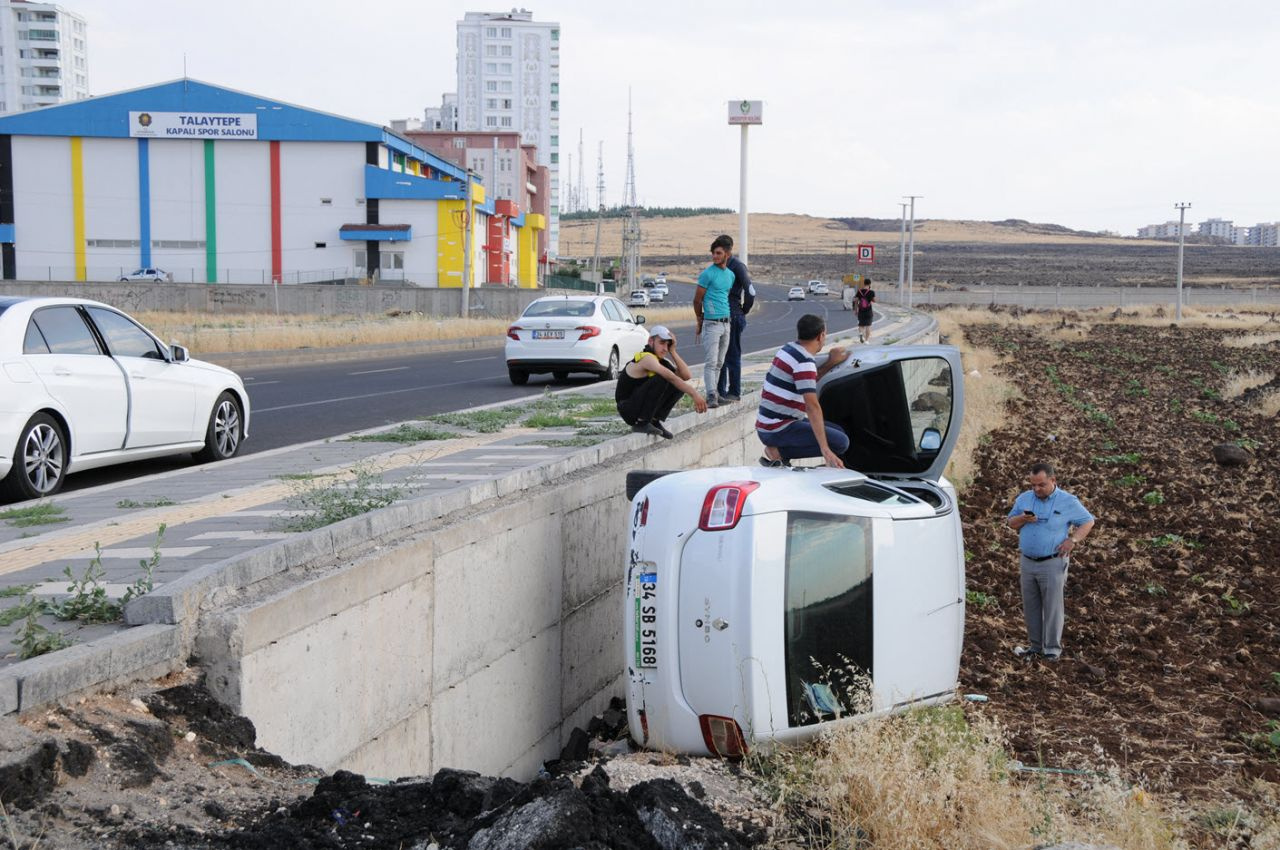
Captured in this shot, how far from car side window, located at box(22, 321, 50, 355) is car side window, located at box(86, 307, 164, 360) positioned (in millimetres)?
711

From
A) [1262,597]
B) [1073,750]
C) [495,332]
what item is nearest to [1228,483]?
[1262,597]

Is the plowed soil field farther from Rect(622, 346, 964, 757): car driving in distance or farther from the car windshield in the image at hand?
the car windshield

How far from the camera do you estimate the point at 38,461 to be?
9.73m

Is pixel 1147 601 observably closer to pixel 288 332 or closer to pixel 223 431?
pixel 223 431

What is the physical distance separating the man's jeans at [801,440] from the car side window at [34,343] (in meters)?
5.23

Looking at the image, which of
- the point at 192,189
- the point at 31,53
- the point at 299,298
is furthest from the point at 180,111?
the point at 31,53

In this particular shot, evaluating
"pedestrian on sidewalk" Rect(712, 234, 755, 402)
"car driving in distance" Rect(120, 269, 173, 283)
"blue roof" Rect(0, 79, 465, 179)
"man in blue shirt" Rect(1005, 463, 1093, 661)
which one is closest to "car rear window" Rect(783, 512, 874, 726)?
"man in blue shirt" Rect(1005, 463, 1093, 661)

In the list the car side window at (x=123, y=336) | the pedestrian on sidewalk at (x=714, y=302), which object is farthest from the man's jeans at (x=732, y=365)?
the car side window at (x=123, y=336)

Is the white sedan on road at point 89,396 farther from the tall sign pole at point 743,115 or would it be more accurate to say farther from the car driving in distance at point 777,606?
the tall sign pole at point 743,115

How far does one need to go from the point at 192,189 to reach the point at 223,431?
57.4 meters

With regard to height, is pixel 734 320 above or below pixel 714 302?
below

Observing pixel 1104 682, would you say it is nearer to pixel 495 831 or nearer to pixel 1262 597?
pixel 1262 597

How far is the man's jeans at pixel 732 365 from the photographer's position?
46.4 ft

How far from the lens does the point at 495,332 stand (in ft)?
131
